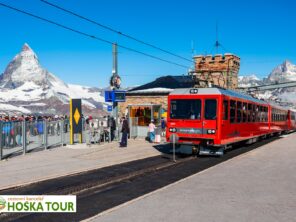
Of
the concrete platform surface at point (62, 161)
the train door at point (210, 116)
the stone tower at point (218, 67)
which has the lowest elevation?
the concrete platform surface at point (62, 161)

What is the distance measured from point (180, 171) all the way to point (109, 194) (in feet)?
14.8

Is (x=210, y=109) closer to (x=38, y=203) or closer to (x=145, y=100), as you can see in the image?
(x=38, y=203)

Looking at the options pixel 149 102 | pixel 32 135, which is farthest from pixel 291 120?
pixel 32 135

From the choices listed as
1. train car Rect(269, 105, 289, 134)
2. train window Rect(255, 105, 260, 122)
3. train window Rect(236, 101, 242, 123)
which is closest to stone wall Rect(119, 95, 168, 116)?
train car Rect(269, 105, 289, 134)

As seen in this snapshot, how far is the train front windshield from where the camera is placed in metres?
17.9

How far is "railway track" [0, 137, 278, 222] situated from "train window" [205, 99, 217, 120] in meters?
2.06

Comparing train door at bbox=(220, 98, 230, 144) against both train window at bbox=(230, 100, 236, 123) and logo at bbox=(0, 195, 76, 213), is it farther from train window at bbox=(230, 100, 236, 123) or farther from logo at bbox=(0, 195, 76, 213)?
logo at bbox=(0, 195, 76, 213)

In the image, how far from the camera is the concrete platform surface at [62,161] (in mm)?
12586

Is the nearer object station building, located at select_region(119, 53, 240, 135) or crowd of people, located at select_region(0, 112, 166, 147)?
crowd of people, located at select_region(0, 112, 166, 147)

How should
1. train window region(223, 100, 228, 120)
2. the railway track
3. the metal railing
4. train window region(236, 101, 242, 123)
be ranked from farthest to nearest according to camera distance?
1. train window region(236, 101, 242, 123)
2. train window region(223, 100, 228, 120)
3. the metal railing
4. the railway track

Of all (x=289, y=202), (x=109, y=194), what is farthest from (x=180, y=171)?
(x=289, y=202)

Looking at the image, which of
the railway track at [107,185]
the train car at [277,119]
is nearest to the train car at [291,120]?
the train car at [277,119]

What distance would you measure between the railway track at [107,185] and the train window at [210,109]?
206 cm

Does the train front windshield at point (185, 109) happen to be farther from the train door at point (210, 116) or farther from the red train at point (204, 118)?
the train door at point (210, 116)
